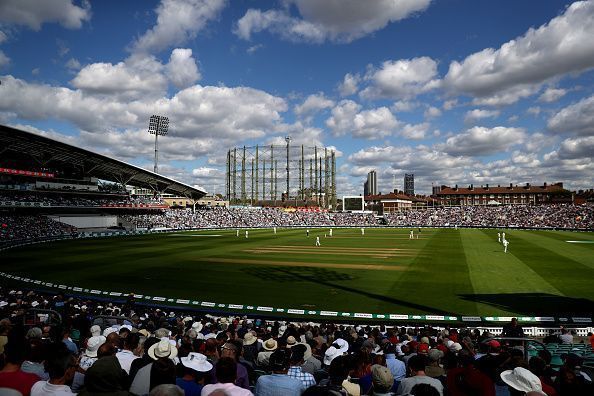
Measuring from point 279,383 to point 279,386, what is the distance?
3 cm

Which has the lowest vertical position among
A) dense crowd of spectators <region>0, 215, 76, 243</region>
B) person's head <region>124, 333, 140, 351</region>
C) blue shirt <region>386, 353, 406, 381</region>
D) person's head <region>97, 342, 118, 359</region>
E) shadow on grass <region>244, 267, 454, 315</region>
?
shadow on grass <region>244, 267, 454, 315</region>

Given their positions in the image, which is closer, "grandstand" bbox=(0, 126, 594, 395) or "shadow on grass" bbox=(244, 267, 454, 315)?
"grandstand" bbox=(0, 126, 594, 395)

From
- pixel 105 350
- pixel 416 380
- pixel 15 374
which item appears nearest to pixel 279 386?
pixel 416 380

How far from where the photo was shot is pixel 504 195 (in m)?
142

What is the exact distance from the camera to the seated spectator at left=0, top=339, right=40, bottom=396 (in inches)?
152

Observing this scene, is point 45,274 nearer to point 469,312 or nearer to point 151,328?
point 151,328

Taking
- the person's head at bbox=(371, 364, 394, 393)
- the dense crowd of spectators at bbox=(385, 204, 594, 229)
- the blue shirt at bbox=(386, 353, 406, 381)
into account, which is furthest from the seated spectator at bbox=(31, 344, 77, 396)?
the dense crowd of spectators at bbox=(385, 204, 594, 229)

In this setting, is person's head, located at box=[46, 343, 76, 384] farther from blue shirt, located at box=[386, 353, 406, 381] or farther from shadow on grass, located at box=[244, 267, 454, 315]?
shadow on grass, located at box=[244, 267, 454, 315]

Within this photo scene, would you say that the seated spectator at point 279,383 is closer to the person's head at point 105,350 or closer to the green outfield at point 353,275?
the person's head at point 105,350

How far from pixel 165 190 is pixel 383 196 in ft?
276

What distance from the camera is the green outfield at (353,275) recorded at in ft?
60.5

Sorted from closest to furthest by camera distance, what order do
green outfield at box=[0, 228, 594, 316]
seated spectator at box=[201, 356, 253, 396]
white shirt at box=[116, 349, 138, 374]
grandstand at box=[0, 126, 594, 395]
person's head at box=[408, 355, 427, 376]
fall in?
1. seated spectator at box=[201, 356, 253, 396]
2. person's head at box=[408, 355, 427, 376]
3. white shirt at box=[116, 349, 138, 374]
4. grandstand at box=[0, 126, 594, 395]
5. green outfield at box=[0, 228, 594, 316]

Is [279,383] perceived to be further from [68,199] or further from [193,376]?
[68,199]

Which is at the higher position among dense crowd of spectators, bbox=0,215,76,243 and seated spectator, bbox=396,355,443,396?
seated spectator, bbox=396,355,443,396
